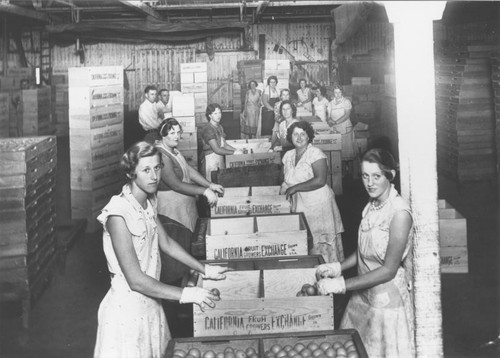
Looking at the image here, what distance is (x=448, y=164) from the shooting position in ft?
41.0

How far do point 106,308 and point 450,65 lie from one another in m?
10.6

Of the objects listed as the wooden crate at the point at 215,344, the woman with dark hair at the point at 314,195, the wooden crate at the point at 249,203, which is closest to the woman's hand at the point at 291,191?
the woman with dark hair at the point at 314,195

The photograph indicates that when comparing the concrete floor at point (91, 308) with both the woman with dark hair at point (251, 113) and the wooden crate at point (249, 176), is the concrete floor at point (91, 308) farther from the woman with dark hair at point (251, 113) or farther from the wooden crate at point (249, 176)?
the woman with dark hair at point (251, 113)

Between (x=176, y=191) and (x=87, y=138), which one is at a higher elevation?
(x=87, y=138)

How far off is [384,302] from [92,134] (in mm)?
6190

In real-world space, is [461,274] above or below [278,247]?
below

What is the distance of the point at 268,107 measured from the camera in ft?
44.3

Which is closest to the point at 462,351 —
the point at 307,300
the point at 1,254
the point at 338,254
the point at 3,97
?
the point at 338,254

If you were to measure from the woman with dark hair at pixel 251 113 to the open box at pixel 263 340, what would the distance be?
10.4m

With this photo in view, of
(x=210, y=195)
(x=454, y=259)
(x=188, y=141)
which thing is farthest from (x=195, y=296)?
(x=188, y=141)

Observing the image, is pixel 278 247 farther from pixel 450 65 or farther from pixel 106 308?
pixel 450 65

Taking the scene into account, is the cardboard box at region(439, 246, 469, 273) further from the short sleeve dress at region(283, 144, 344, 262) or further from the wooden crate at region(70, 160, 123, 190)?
the wooden crate at region(70, 160, 123, 190)

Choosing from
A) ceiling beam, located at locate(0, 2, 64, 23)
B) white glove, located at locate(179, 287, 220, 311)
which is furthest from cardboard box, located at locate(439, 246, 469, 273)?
ceiling beam, located at locate(0, 2, 64, 23)

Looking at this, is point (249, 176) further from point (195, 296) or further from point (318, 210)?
point (195, 296)
